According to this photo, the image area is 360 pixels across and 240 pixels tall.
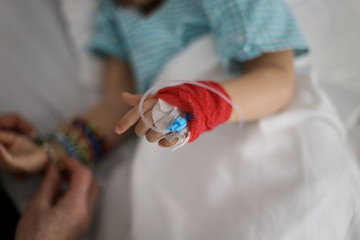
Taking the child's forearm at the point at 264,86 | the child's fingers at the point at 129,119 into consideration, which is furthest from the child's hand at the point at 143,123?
the child's forearm at the point at 264,86

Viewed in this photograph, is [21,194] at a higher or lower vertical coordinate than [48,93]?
lower

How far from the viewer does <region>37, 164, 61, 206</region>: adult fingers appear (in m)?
0.62

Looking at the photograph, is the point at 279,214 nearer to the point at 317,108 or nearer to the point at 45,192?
the point at 317,108

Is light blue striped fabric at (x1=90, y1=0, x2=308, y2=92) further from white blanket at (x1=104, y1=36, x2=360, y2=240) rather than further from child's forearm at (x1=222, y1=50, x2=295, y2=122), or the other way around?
white blanket at (x1=104, y1=36, x2=360, y2=240)

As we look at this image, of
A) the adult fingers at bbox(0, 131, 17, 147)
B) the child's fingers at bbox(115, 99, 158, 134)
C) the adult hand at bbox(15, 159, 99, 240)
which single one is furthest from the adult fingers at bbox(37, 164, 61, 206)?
the child's fingers at bbox(115, 99, 158, 134)

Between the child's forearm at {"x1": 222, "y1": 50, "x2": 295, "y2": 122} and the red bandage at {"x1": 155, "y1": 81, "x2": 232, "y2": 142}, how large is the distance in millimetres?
87

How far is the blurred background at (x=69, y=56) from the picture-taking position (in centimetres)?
89

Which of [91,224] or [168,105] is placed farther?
[91,224]

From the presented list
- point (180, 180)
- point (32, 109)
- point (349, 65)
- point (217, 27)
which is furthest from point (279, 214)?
point (32, 109)

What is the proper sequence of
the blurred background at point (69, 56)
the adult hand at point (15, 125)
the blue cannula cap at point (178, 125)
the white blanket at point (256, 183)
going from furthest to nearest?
the blurred background at point (69, 56), the adult hand at point (15, 125), the white blanket at point (256, 183), the blue cannula cap at point (178, 125)

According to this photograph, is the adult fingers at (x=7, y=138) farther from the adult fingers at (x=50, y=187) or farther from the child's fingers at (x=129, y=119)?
the child's fingers at (x=129, y=119)

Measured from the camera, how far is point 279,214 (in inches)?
20.2

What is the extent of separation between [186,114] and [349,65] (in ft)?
2.62

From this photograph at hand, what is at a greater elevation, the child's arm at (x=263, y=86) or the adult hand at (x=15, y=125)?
the adult hand at (x=15, y=125)
